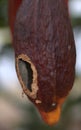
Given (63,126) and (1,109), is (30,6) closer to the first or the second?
(63,126)

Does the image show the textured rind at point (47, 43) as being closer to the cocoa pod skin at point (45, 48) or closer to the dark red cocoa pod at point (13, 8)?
the cocoa pod skin at point (45, 48)

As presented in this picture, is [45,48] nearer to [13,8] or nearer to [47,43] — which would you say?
[47,43]

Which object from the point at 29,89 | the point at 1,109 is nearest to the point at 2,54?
the point at 29,89

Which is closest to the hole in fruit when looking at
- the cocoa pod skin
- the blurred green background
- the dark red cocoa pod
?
the cocoa pod skin

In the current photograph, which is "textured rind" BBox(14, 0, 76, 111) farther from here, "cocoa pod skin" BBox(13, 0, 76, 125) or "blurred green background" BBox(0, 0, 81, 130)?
"blurred green background" BBox(0, 0, 81, 130)

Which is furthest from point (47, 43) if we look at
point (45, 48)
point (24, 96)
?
point (24, 96)

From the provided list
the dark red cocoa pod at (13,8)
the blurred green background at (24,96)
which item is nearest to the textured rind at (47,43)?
the dark red cocoa pod at (13,8)

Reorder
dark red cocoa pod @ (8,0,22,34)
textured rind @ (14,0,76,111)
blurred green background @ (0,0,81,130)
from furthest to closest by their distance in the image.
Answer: blurred green background @ (0,0,81,130)
dark red cocoa pod @ (8,0,22,34)
textured rind @ (14,0,76,111)
